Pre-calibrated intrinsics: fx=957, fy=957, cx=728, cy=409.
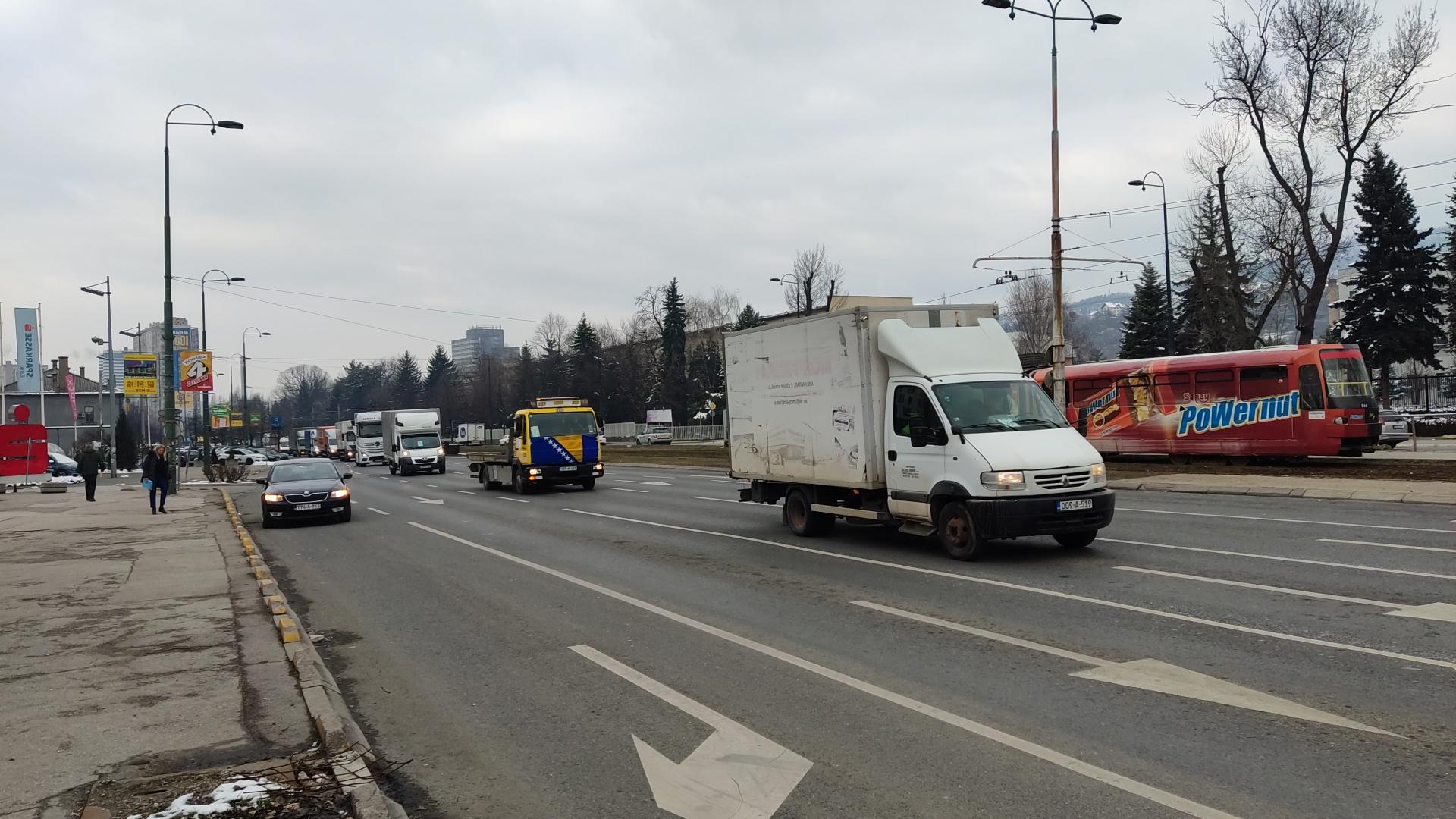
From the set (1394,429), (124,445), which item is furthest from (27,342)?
(1394,429)

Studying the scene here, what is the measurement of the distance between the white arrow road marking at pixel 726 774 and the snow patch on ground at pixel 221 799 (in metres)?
1.88

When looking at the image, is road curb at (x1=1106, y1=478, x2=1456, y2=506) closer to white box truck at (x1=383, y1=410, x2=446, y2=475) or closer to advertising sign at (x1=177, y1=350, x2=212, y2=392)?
white box truck at (x1=383, y1=410, x2=446, y2=475)

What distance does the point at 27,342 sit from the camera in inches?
1988

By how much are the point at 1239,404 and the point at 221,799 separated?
997 inches

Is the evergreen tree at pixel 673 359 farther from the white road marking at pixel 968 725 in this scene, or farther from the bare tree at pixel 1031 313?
the white road marking at pixel 968 725

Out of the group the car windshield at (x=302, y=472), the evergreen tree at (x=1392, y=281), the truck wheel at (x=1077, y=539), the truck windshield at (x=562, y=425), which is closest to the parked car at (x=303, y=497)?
the car windshield at (x=302, y=472)

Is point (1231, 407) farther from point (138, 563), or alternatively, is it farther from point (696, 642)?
point (138, 563)

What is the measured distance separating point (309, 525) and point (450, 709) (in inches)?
626

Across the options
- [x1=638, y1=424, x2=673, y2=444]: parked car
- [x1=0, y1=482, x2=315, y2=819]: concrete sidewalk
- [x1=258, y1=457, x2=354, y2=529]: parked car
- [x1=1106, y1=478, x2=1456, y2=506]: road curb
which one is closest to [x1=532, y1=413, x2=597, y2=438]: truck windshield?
[x1=258, y1=457, x2=354, y2=529]: parked car

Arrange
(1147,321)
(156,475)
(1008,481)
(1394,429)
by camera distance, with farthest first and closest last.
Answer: (1147,321) < (1394,429) < (156,475) < (1008,481)

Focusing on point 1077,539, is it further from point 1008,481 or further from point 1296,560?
point 1296,560

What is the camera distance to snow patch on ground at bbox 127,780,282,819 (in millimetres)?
4379

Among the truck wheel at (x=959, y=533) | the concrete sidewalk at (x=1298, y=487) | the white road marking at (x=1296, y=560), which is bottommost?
the white road marking at (x=1296, y=560)

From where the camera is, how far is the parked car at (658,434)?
7956 centimetres
